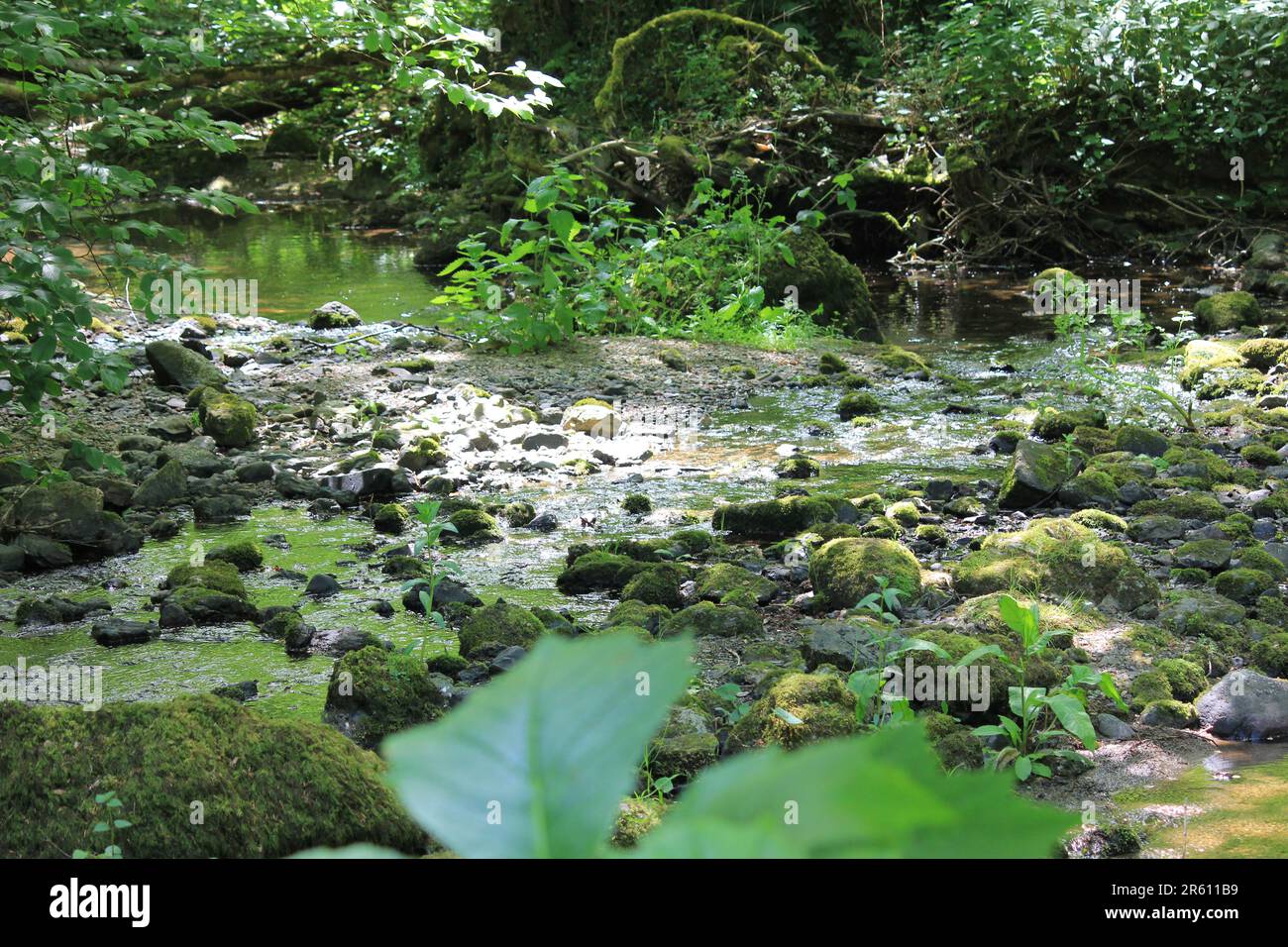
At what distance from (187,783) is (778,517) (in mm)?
3373

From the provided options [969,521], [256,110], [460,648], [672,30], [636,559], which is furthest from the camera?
[256,110]

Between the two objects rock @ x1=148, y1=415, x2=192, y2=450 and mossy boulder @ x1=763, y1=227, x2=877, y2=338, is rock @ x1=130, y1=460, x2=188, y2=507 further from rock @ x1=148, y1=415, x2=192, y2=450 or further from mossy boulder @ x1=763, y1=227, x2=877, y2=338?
mossy boulder @ x1=763, y1=227, x2=877, y2=338

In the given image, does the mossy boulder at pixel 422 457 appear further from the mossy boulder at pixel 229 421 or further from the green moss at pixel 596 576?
the green moss at pixel 596 576

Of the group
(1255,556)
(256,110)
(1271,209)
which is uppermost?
(256,110)

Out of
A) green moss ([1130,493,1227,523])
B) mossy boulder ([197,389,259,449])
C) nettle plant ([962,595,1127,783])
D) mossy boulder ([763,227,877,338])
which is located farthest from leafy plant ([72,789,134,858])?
mossy boulder ([763,227,877,338])

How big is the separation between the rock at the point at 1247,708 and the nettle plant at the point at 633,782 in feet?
11.8

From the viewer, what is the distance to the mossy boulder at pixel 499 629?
400cm

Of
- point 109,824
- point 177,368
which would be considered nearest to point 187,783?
point 109,824

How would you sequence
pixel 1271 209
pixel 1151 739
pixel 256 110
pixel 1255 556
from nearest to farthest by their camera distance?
1. pixel 1151 739
2. pixel 1255 556
3. pixel 1271 209
4. pixel 256 110

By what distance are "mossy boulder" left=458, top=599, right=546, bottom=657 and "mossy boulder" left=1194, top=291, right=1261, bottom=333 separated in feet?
24.0

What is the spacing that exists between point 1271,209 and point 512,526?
35.5 ft

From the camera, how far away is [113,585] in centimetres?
471

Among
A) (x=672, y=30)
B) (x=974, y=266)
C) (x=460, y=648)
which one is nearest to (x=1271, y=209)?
(x=974, y=266)

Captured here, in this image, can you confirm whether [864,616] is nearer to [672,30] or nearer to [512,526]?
[512,526]
